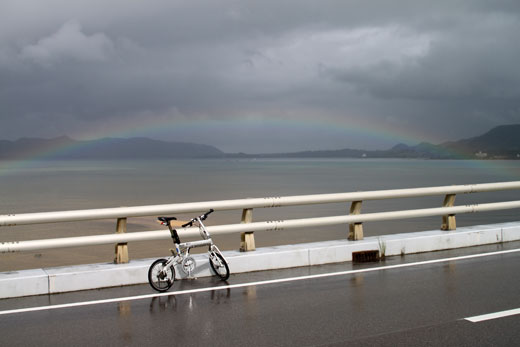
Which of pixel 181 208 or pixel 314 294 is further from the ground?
pixel 181 208

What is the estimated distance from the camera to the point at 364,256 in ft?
32.7

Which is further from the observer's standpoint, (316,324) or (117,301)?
(117,301)

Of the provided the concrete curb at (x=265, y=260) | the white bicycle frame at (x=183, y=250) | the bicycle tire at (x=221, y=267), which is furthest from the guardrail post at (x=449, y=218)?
the white bicycle frame at (x=183, y=250)

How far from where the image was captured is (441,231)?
11234 millimetres

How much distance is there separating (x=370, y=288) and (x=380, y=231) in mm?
19935

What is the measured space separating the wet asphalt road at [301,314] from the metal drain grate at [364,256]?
1.08 meters

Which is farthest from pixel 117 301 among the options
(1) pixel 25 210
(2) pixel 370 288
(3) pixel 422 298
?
(1) pixel 25 210

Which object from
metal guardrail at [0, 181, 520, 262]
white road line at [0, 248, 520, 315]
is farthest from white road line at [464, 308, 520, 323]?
metal guardrail at [0, 181, 520, 262]

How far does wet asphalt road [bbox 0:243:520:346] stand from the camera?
5.82m

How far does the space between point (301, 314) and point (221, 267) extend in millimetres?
2124

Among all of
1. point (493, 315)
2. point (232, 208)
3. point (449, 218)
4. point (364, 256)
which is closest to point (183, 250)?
point (232, 208)

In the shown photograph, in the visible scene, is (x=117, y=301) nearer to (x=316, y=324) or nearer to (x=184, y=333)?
(x=184, y=333)

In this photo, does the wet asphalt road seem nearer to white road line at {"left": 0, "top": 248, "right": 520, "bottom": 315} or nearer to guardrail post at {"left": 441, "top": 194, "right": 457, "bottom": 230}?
white road line at {"left": 0, "top": 248, "right": 520, "bottom": 315}

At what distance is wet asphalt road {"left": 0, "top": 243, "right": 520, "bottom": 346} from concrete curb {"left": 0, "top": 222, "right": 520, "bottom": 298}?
202mm
